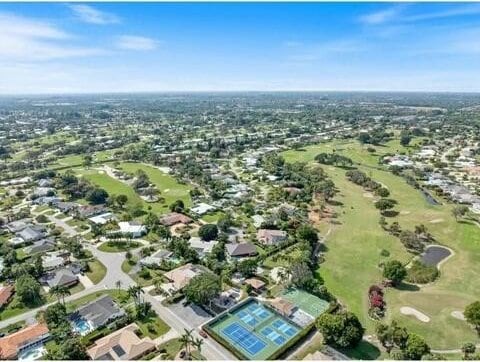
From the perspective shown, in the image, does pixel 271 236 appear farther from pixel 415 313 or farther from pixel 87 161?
pixel 87 161

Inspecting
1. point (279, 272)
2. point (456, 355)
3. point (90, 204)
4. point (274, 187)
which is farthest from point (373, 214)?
point (90, 204)

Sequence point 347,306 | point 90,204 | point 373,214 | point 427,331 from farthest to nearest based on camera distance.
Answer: point 90,204
point 373,214
point 347,306
point 427,331

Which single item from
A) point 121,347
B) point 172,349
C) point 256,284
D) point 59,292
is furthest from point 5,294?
point 256,284

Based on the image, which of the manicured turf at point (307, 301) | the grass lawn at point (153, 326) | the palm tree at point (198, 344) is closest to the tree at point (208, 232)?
the manicured turf at point (307, 301)

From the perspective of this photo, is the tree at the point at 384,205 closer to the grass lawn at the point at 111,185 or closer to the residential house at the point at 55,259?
the grass lawn at the point at 111,185

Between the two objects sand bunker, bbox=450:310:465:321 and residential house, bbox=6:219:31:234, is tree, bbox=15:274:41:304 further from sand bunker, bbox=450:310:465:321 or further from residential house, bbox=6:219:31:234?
sand bunker, bbox=450:310:465:321

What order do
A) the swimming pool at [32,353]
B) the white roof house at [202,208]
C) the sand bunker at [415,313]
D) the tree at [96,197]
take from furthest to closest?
1. the tree at [96,197]
2. the white roof house at [202,208]
3. the sand bunker at [415,313]
4. the swimming pool at [32,353]

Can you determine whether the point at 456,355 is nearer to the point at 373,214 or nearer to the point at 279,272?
the point at 279,272
